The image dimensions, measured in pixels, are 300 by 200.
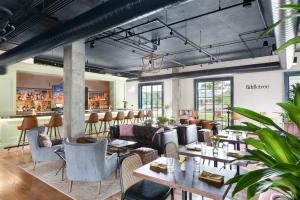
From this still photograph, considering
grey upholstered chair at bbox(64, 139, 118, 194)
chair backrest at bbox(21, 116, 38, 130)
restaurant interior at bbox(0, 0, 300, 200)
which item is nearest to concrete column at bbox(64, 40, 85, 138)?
restaurant interior at bbox(0, 0, 300, 200)

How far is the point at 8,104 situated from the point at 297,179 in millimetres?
8657

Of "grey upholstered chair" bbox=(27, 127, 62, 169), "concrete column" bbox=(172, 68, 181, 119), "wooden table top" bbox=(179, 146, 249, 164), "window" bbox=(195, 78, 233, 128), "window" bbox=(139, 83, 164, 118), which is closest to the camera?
"wooden table top" bbox=(179, 146, 249, 164)

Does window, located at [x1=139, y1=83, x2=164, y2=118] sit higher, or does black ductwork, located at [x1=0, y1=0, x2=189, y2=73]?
black ductwork, located at [x1=0, y1=0, x2=189, y2=73]

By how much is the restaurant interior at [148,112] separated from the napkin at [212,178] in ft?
0.04

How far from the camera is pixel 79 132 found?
5371 mm

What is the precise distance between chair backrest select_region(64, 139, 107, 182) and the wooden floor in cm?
44

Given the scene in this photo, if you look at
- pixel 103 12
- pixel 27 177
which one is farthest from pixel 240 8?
pixel 27 177

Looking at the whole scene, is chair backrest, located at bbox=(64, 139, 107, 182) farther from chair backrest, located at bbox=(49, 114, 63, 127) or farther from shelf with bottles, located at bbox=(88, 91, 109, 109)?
shelf with bottles, located at bbox=(88, 91, 109, 109)

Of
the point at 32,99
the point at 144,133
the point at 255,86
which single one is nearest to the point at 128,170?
the point at 144,133

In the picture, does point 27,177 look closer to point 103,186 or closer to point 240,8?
point 103,186

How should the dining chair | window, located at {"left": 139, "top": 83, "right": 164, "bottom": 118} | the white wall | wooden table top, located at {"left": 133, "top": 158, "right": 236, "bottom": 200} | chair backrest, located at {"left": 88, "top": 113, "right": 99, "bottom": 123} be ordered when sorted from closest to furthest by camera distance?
wooden table top, located at {"left": 133, "top": 158, "right": 236, "bottom": 200}
the dining chair
chair backrest, located at {"left": 88, "top": 113, "right": 99, "bottom": 123}
the white wall
window, located at {"left": 139, "top": 83, "right": 164, "bottom": 118}

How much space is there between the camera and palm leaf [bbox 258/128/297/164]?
2.56ft

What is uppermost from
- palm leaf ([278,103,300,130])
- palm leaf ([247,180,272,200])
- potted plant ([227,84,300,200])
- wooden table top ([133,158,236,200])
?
palm leaf ([278,103,300,130])

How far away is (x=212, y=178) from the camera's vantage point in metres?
2.05
